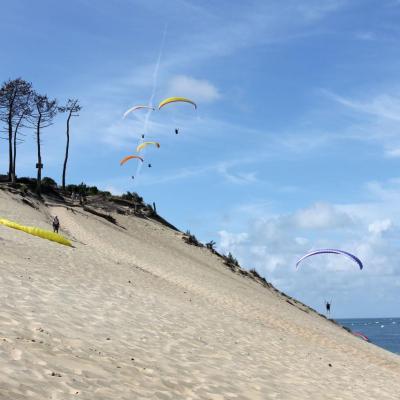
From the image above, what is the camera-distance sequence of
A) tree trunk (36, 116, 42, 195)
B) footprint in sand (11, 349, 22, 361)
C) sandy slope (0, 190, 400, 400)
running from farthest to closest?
tree trunk (36, 116, 42, 195)
sandy slope (0, 190, 400, 400)
footprint in sand (11, 349, 22, 361)

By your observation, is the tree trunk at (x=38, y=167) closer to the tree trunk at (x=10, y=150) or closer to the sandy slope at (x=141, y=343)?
the tree trunk at (x=10, y=150)

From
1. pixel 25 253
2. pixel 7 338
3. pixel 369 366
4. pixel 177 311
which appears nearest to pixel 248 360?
pixel 177 311

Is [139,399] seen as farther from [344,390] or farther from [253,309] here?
[253,309]

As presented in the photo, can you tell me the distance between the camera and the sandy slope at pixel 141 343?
8.60 metres

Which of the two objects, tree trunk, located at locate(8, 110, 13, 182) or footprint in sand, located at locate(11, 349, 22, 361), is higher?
tree trunk, located at locate(8, 110, 13, 182)

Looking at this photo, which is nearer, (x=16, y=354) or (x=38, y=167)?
(x=16, y=354)

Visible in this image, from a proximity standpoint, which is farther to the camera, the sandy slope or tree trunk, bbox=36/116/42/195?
tree trunk, bbox=36/116/42/195

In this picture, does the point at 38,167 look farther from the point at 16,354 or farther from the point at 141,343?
the point at 16,354

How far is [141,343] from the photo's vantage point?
12.0 metres

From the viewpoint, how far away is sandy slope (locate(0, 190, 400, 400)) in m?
8.60

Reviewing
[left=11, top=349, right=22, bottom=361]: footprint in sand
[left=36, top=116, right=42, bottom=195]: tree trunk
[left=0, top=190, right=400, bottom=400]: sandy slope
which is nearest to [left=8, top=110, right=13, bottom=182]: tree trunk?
[left=36, top=116, right=42, bottom=195]: tree trunk

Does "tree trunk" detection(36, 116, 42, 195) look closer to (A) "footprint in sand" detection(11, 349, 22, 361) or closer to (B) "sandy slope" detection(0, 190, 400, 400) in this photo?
(B) "sandy slope" detection(0, 190, 400, 400)

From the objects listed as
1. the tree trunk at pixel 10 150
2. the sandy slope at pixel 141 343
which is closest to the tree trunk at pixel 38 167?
the tree trunk at pixel 10 150

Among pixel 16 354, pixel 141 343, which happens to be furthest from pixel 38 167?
pixel 16 354
